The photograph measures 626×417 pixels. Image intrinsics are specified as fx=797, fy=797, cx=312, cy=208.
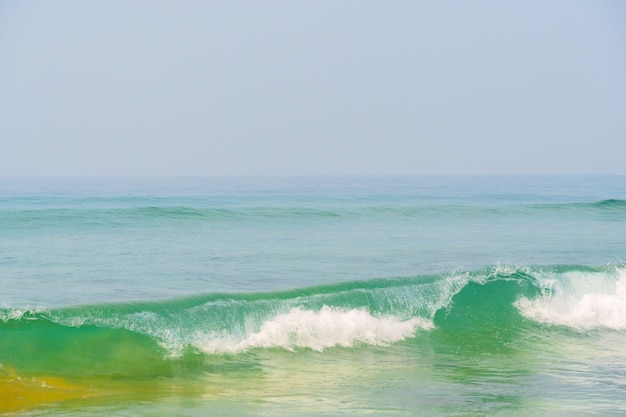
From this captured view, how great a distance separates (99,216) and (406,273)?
505 inches

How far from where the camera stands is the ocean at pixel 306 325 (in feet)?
29.3

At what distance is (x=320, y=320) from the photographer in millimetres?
11969

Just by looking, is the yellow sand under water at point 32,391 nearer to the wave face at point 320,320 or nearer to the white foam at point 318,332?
the wave face at point 320,320

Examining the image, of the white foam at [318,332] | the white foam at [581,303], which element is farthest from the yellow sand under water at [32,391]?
the white foam at [581,303]

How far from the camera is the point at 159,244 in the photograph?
→ 1941cm

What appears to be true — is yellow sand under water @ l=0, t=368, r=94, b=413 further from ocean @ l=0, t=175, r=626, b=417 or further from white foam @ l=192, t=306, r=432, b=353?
white foam @ l=192, t=306, r=432, b=353

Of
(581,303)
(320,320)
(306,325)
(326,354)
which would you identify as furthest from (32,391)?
(581,303)

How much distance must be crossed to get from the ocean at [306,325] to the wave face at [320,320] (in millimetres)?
27

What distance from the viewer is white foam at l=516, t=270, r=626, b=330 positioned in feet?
44.5

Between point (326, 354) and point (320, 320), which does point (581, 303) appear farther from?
point (326, 354)

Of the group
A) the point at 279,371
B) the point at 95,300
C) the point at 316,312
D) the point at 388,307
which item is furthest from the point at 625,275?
the point at 95,300

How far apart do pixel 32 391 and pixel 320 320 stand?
175 inches

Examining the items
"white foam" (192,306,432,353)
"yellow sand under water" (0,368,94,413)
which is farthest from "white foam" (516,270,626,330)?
"yellow sand under water" (0,368,94,413)

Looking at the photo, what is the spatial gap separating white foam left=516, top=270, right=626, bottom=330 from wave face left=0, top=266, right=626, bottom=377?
2 centimetres
